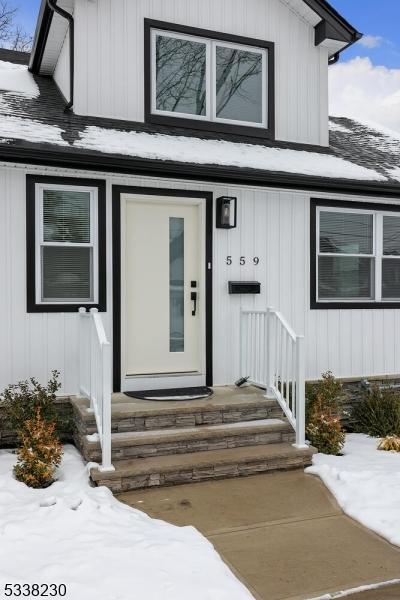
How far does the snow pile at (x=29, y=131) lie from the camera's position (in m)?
5.08

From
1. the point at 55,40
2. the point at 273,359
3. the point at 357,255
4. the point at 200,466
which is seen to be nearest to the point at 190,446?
the point at 200,466

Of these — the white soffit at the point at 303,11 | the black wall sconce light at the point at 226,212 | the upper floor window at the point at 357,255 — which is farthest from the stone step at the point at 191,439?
the white soffit at the point at 303,11

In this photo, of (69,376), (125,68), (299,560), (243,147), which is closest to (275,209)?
(243,147)

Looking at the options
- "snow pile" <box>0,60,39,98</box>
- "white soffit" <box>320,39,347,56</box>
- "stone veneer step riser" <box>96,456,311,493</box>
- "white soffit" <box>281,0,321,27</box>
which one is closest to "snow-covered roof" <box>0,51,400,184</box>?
"snow pile" <box>0,60,39,98</box>

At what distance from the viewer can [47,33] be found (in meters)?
6.69

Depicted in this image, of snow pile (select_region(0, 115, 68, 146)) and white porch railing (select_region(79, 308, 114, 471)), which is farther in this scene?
snow pile (select_region(0, 115, 68, 146))

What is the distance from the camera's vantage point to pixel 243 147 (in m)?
6.39

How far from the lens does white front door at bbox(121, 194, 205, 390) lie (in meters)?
5.79

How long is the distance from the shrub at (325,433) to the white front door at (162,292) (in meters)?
1.32

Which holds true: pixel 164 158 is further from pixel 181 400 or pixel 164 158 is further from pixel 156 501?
pixel 156 501

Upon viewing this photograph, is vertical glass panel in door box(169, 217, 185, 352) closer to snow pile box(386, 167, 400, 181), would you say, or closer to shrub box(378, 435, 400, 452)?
shrub box(378, 435, 400, 452)

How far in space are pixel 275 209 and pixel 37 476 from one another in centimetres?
388

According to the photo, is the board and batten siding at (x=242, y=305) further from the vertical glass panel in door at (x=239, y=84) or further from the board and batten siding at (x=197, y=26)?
the vertical glass panel in door at (x=239, y=84)

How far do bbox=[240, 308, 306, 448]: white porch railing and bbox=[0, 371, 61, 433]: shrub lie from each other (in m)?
2.10
